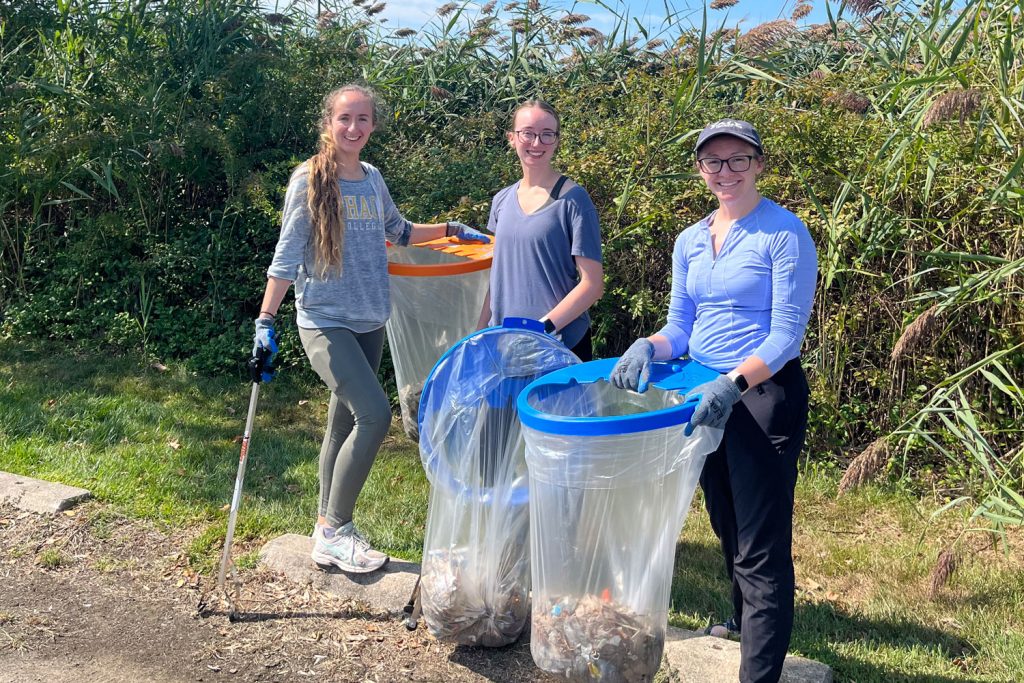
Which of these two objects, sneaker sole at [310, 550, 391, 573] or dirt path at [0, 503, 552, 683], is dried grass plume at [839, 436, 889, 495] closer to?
dirt path at [0, 503, 552, 683]

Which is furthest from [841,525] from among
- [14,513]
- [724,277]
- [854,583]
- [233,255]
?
[233,255]

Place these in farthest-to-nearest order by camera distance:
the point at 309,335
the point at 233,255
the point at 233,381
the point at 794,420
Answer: the point at 233,255 → the point at 233,381 → the point at 309,335 → the point at 794,420

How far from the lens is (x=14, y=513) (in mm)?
4660

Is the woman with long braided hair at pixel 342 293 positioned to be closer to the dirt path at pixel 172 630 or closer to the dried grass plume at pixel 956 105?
the dirt path at pixel 172 630

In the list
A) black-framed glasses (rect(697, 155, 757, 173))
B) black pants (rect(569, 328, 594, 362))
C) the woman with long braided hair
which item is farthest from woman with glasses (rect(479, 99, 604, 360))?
black-framed glasses (rect(697, 155, 757, 173))

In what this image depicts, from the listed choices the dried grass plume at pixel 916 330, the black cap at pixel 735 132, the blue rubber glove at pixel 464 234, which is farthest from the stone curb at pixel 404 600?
the black cap at pixel 735 132

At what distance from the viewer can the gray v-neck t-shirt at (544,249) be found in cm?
362

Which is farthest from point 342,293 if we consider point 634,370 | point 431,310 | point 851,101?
point 851,101

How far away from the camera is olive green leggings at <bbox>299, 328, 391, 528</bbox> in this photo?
3697mm

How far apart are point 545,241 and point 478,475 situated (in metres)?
0.87

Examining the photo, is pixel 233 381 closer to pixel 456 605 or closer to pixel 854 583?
pixel 456 605

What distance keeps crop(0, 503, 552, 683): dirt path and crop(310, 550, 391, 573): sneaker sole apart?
12 cm

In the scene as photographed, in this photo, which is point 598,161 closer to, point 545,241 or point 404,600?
point 545,241

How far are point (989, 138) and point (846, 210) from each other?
694mm
